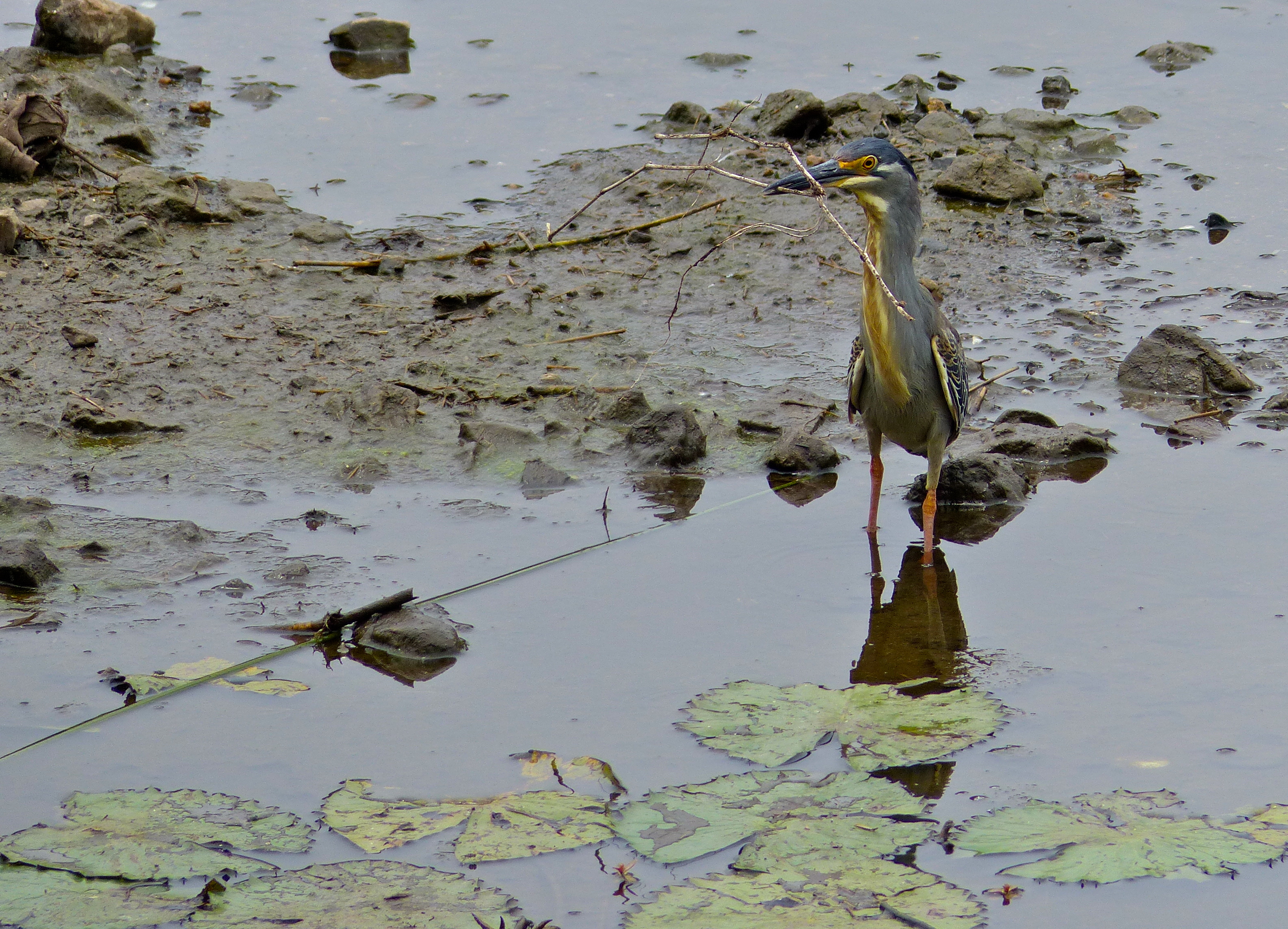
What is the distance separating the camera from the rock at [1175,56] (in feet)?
36.8

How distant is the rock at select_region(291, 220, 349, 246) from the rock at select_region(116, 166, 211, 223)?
567 mm

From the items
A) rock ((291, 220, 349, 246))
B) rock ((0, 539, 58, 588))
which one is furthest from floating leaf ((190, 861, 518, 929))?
rock ((291, 220, 349, 246))

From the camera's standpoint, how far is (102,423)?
6.20 m

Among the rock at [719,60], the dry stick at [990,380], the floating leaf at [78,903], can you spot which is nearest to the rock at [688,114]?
the rock at [719,60]

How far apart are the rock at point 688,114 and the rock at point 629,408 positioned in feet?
11.8

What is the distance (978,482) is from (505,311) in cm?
277

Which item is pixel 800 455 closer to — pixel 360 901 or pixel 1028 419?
pixel 1028 419

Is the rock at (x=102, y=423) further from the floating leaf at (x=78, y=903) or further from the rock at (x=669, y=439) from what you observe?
the floating leaf at (x=78, y=903)

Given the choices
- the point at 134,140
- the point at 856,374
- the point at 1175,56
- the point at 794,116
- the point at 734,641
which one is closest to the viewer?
the point at 734,641

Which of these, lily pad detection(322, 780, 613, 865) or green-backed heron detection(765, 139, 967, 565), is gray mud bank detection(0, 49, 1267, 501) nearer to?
green-backed heron detection(765, 139, 967, 565)

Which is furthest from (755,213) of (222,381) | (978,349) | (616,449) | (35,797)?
(35,797)

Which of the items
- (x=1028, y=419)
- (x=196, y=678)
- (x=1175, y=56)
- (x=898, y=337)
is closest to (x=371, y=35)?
(x=1175, y=56)

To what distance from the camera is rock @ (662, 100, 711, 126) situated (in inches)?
377

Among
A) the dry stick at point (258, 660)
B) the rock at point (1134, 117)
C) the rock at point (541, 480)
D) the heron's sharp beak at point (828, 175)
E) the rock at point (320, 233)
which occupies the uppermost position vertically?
the heron's sharp beak at point (828, 175)
